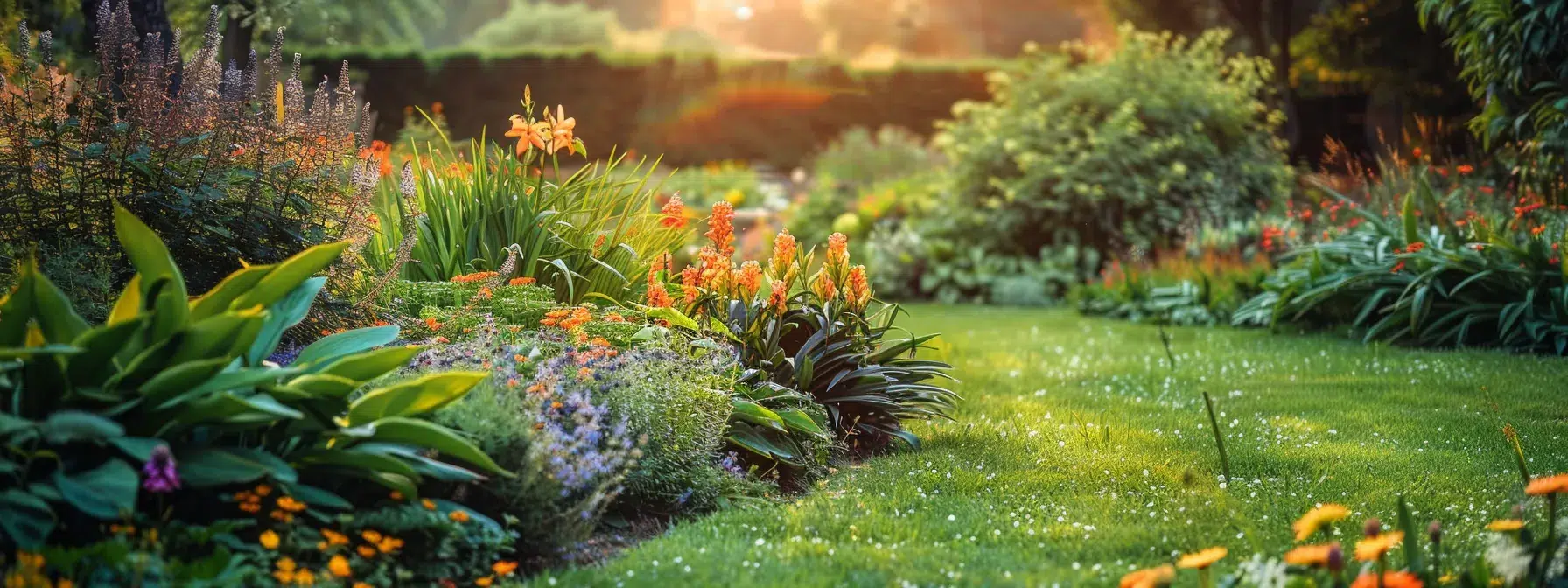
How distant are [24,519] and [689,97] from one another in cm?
2008

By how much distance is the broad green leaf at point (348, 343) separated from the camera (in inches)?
119

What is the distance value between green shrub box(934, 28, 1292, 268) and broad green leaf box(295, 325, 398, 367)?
26.9 ft

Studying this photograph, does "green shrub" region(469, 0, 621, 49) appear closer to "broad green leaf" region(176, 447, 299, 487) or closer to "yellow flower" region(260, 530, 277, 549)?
"broad green leaf" region(176, 447, 299, 487)

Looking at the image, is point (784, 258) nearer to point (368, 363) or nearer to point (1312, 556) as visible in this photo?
point (368, 363)

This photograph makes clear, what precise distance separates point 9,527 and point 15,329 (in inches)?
23.3

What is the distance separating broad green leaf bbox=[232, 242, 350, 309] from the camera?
9.42 feet

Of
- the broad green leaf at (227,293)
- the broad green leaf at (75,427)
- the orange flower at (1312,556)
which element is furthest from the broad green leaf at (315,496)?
the orange flower at (1312,556)

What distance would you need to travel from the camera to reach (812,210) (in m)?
12.5

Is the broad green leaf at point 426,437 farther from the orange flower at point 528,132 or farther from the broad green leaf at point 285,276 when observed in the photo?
the orange flower at point 528,132

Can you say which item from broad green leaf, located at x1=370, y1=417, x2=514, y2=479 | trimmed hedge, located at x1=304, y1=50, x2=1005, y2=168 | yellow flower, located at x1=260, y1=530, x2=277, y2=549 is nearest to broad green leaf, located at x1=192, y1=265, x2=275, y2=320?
broad green leaf, located at x1=370, y1=417, x2=514, y2=479

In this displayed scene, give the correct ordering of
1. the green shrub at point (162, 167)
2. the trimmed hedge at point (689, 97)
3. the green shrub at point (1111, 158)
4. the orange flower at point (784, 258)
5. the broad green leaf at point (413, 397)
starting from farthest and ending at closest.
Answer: the trimmed hedge at point (689, 97), the green shrub at point (1111, 158), the orange flower at point (784, 258), the green shrub at point (162, 167), the broad green leaf at point (413, 397)

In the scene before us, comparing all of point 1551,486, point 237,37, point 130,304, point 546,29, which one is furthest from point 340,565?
point 546,29

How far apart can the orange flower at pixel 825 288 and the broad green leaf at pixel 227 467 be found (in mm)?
2438

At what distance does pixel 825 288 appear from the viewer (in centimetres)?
462
